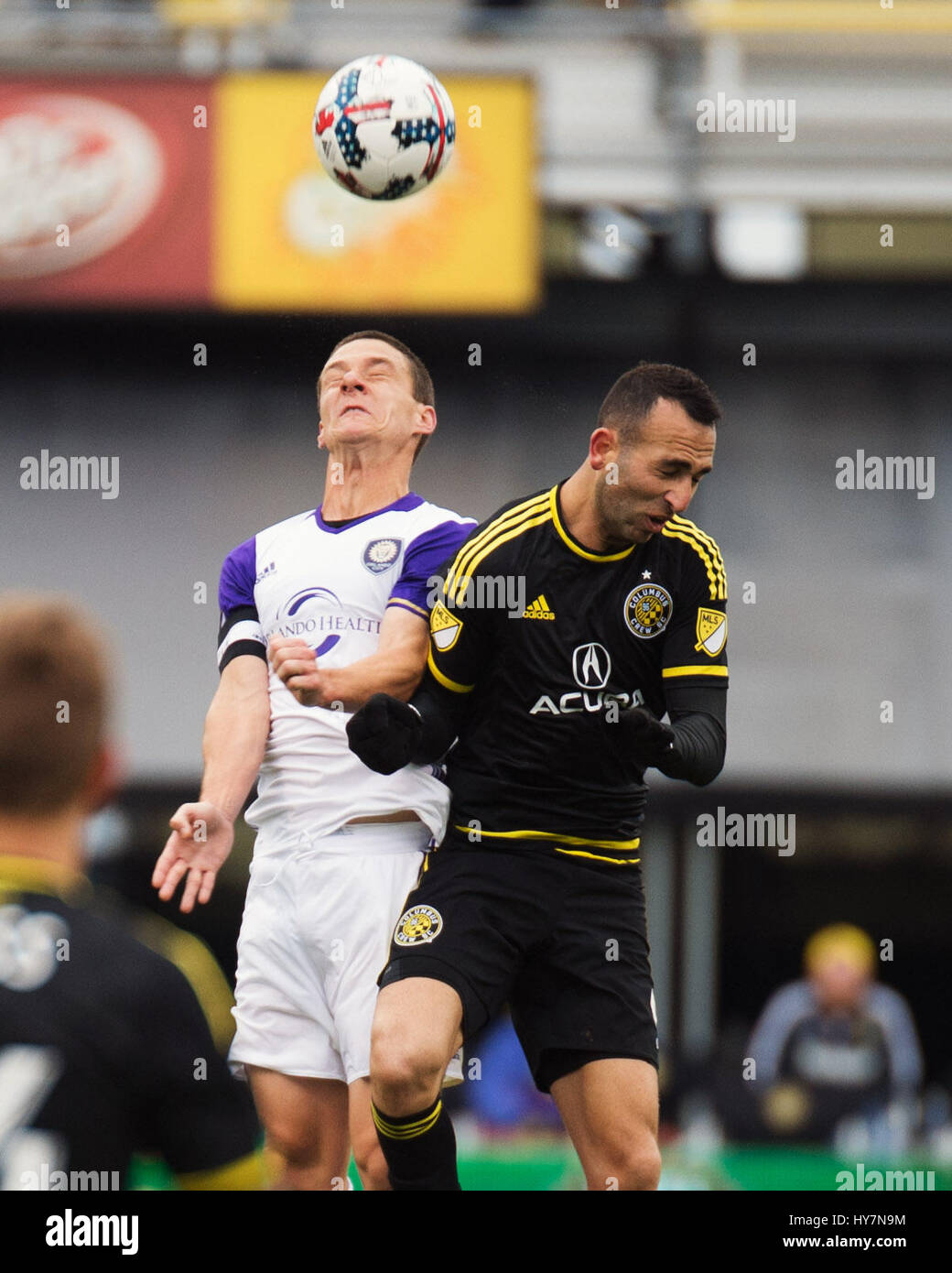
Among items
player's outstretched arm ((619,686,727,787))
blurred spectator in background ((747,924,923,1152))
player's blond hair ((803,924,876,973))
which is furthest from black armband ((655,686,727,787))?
player's blond hair ((803,924,876,973))

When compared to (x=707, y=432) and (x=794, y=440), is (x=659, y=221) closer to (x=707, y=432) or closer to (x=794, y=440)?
(x=794, y=440)

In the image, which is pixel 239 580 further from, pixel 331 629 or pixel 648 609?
pixel 648 609

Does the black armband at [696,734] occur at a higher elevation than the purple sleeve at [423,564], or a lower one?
lower

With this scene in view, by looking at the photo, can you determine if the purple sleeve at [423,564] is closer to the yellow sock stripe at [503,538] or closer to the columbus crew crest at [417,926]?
the yellow sock stripe at [503,538]

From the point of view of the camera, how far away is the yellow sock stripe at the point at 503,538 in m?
5.23

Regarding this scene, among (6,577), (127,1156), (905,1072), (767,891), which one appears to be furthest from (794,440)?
(127,1156)

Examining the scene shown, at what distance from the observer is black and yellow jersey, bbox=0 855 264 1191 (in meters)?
3.01

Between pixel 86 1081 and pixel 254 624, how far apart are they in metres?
2.68

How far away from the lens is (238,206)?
37.5 feet

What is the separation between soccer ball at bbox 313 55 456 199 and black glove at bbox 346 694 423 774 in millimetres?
1810

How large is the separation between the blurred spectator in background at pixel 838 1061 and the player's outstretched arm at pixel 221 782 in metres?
5.84

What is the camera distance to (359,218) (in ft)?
37.5

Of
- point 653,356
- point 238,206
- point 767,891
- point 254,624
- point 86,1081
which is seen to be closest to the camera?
point 86,1081

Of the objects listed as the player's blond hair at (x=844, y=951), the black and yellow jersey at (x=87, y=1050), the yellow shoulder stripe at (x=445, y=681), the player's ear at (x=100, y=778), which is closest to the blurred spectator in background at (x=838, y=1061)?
the player's blond hair at (x=844, y=951)
